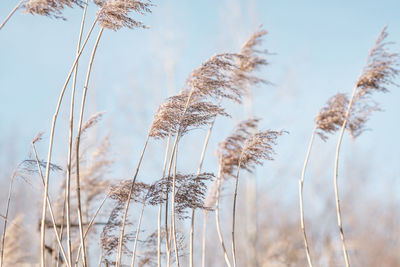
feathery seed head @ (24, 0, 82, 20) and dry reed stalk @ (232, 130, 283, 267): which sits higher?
feathery seed head @ (24, 0, 82, 20)

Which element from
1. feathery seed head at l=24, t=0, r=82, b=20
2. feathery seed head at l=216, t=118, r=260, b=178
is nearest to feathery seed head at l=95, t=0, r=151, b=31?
feathery seed head at l=24, t=0, r=82, b=20

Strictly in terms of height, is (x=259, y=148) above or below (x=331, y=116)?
below

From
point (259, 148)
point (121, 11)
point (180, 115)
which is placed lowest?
point (259, 148)

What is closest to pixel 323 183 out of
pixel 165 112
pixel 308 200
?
pixel 308 200

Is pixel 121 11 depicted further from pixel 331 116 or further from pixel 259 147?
pixel 331 116

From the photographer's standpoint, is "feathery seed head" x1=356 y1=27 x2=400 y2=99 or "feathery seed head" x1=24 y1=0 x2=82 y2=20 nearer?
"feathery seed head" x1=24 y1=0 x2=82 y2=20

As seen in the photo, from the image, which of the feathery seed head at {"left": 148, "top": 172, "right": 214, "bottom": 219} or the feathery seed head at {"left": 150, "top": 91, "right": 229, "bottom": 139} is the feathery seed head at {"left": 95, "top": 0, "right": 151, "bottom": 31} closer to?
the feathery seed head at {"left": 150, "top": 91, "right": 229, "bottom": 139}

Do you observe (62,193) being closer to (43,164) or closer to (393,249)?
(43,164)

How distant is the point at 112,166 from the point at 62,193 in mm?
668

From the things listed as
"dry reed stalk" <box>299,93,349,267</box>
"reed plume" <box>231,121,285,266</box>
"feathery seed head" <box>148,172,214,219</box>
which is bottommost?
"feathery seed head" <box>148,172,214,219</box>

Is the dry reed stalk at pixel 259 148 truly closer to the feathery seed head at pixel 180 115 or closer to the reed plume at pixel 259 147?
the reed plume at pixel 259 147

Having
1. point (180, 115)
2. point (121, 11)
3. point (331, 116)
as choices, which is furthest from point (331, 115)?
point (121, 11)

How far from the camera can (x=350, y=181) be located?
18.7 m

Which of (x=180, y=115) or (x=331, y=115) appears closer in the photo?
(x=180, y=115)
